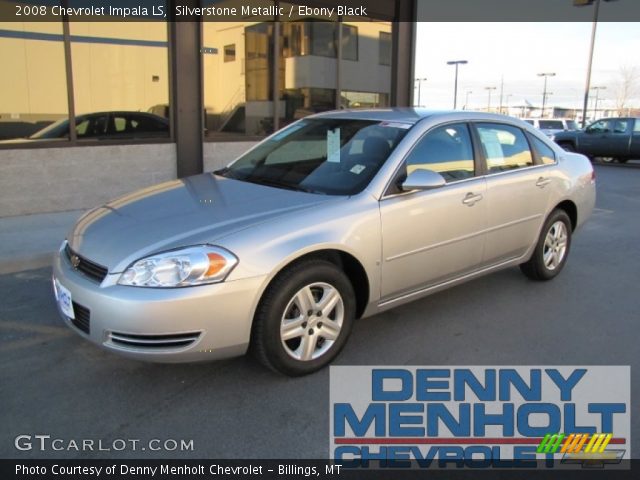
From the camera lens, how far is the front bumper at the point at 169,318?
2953 millimetres

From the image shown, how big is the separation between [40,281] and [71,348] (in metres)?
1.71

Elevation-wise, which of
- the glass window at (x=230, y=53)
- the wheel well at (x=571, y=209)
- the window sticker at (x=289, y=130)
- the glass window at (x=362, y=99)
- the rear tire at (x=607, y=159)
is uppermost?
the glass window at (x=230, y=53)

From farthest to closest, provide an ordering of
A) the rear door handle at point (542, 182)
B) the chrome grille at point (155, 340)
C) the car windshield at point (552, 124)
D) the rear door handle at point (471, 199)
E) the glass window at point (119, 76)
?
the car windshield at point (552, 124)
the glass window at point (119, 76)
the rear door handle at point (542, 182)
the rear door handle at point (471, 199)
the chrome grille at point (155, 340)

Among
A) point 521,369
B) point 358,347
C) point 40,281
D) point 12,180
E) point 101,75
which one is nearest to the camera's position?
point 521,369

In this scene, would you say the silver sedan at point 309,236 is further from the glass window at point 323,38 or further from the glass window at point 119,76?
the glass window at point 323,38

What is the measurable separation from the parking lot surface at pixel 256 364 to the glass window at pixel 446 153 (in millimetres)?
1130

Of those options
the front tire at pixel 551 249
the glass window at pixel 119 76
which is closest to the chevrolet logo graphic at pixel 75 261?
the front tire at pixel 551 249

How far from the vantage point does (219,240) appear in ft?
10.2

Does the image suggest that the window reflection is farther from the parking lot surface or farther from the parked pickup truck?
the parked pickup truck

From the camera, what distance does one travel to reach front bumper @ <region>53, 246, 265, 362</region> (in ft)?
9.69

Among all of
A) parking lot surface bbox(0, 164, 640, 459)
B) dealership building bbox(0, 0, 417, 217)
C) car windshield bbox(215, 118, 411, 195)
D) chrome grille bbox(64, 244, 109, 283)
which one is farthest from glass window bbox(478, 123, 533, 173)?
dealership building bbox(0, 0, 417, 217)

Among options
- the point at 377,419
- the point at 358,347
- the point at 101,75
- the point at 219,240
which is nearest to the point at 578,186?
the point at 358,347

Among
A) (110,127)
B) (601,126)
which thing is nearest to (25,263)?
(110,127)

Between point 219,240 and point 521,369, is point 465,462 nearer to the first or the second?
point 521,369
